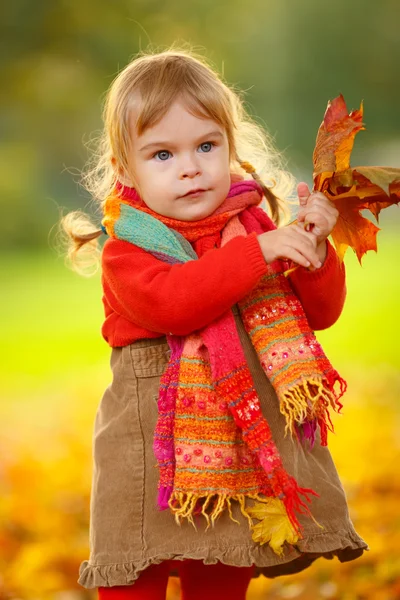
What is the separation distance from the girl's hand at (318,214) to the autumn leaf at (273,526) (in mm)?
548

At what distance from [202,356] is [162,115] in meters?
0.49

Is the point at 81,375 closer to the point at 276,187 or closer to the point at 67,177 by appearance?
the point at 67,177

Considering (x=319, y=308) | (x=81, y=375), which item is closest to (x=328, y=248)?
(x=319, y=308)

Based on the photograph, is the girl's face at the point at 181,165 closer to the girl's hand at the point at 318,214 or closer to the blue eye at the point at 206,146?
the blue eye at the point at 206,146

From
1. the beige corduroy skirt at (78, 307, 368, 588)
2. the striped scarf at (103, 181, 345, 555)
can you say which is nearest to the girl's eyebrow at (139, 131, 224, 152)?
the striped scarf at (103, 181, 345, 555)

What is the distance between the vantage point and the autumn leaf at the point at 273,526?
5.78 feet

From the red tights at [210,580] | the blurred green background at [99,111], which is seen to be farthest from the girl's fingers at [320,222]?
the blurred green background at [99,111]

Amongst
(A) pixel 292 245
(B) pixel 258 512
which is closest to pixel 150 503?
(B) pixel 258 512

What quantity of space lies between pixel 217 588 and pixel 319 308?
0.70m

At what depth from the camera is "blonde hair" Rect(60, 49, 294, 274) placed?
5.93ft

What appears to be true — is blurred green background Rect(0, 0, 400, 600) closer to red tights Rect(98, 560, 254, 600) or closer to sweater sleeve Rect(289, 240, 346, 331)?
red tights Rect(98, 560, 254, 600)

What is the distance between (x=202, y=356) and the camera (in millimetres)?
1776

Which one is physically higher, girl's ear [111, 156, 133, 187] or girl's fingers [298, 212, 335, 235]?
girl's ear [111, 156, 133, 187]

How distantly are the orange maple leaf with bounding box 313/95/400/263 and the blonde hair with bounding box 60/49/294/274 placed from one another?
0.29 metres
